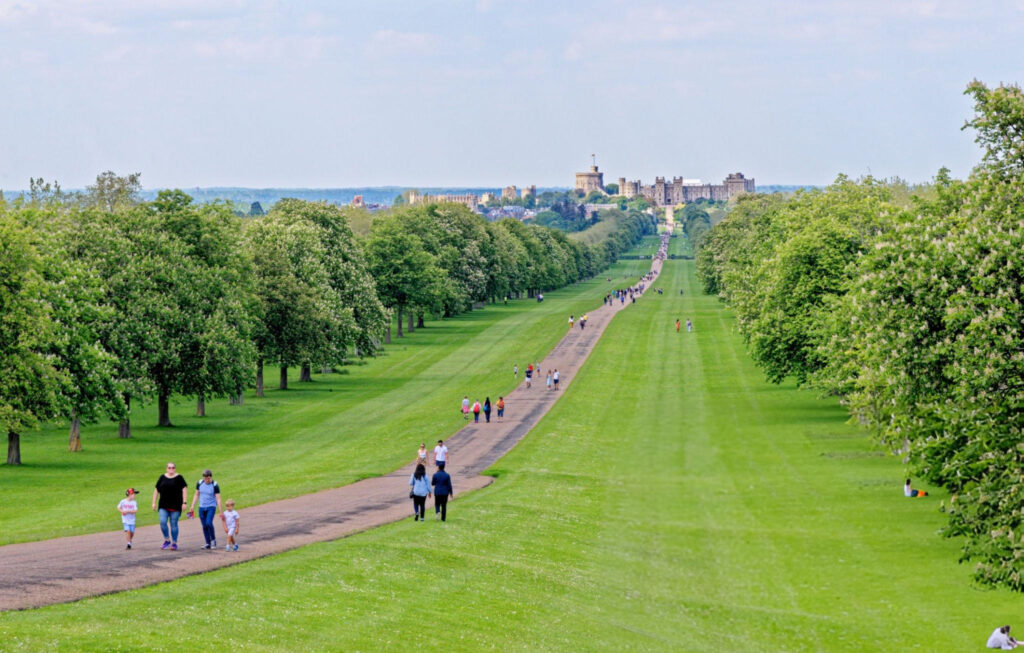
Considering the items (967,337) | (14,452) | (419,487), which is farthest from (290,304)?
(967,337)

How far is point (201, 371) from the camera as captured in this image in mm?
72188

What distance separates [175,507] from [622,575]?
47.5 feet

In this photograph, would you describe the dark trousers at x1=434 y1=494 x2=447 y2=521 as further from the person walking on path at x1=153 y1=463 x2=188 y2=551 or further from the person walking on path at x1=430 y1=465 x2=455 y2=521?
the person walking on path at x1=153 y1=463 x2=188 y2=551

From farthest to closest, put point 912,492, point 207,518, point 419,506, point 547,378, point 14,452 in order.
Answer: point 547,378 < point 14,452 < point 912,492 < point 419,506 < point 207,518

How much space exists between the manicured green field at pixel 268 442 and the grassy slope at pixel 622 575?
917cm

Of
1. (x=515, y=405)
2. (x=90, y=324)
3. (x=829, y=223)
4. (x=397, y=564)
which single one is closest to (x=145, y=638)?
(x=397, y=564)

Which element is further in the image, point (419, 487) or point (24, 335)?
point (24, 335)

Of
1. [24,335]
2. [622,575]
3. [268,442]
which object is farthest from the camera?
[268,442]

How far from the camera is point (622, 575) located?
39344 millimetres

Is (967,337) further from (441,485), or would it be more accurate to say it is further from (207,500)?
(207,500)

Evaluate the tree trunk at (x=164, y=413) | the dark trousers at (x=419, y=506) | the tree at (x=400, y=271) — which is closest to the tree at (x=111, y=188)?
the tree at (x=400, y=271)

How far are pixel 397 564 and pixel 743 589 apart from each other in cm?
1159

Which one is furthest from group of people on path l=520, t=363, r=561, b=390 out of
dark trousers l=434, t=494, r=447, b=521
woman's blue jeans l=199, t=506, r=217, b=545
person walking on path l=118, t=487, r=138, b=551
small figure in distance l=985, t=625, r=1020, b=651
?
small figure in distance l=985, t=625, r=1020, b=651

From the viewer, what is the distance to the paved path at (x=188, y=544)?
28.9m
